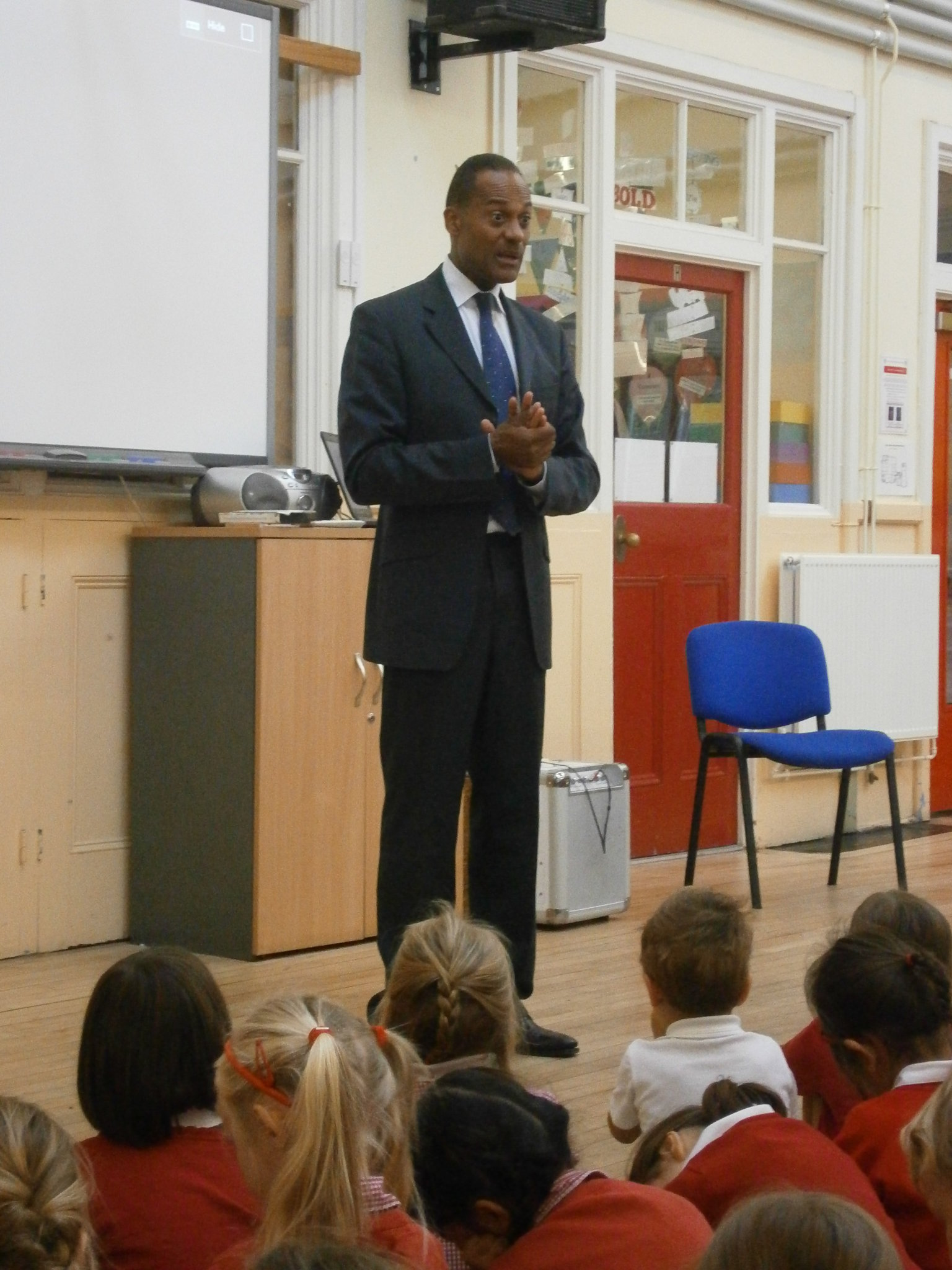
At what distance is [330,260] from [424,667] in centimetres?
197

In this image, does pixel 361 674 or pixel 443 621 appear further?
pixel 361 674

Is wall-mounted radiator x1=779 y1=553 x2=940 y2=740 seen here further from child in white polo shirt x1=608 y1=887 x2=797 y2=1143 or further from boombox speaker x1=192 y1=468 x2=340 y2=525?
child in white polo shirt x1=608 y1=887 x2=797 y2=1143

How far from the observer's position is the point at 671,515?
18.5 feet

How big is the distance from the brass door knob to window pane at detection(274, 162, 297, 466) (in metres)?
1.26

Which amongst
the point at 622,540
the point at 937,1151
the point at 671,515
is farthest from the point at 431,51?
the point at 937,1151

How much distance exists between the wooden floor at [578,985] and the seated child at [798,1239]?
1.46 meters

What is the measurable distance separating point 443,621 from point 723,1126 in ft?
4.56

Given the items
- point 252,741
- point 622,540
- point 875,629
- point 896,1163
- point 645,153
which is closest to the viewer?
point 896,1163

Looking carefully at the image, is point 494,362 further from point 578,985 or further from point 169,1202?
point 169,1202

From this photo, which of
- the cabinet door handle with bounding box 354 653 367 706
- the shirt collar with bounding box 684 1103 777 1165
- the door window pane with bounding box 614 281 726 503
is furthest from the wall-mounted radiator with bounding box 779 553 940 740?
the shirt collar with bounding box 684 1103 777 1165

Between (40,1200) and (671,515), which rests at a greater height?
(671,515)

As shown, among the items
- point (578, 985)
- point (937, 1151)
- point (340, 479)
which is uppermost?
point (340, 479)

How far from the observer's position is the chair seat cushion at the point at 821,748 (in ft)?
15.8

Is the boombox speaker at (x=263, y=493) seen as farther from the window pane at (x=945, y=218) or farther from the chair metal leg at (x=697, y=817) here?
the window pane at (x=945, y=218)
